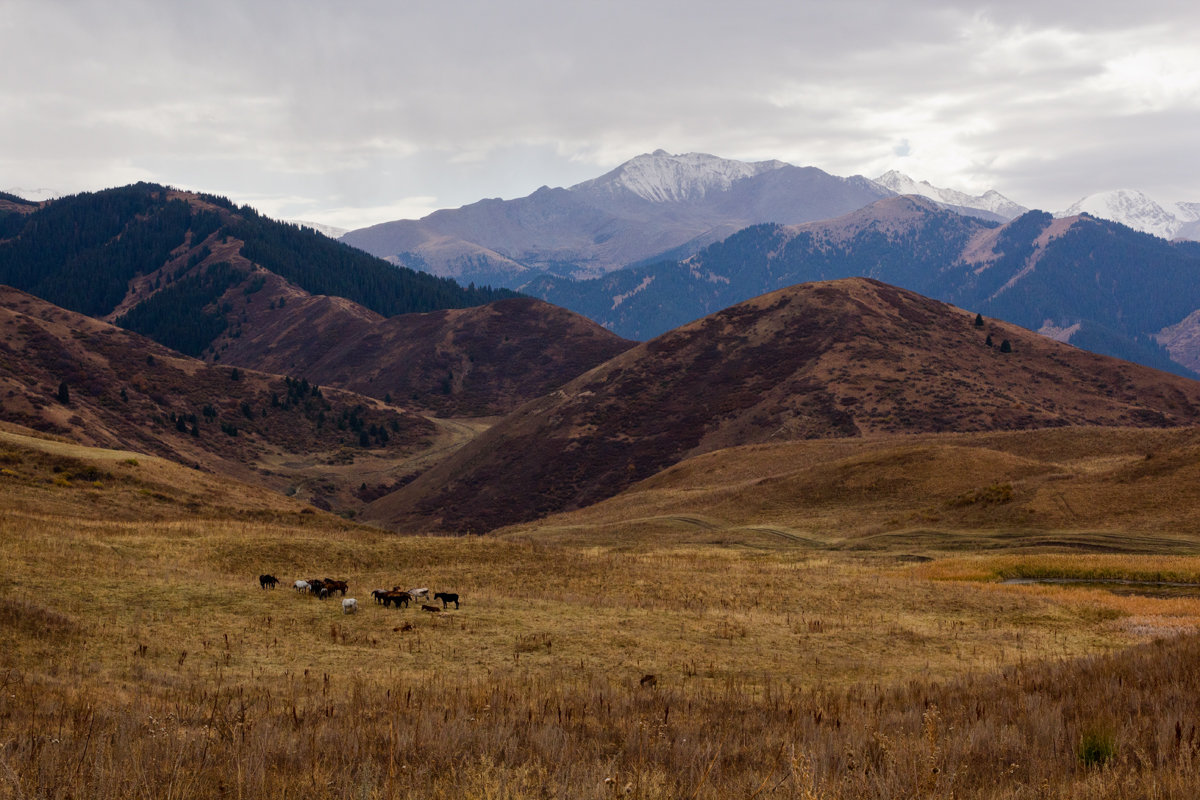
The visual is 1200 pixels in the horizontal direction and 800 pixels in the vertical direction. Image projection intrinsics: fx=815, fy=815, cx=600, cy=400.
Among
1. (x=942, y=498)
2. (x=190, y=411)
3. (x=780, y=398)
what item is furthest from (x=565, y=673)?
(x=190, y=411)

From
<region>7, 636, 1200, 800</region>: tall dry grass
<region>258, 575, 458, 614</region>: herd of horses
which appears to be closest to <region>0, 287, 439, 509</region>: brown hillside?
<region>258, 575, 458, 614</region>: herd of horses

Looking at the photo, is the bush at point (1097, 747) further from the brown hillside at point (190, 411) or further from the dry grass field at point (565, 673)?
the brown hillside at point (190, 411)

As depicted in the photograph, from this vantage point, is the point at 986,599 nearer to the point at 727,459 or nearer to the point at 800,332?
the point at 727,459

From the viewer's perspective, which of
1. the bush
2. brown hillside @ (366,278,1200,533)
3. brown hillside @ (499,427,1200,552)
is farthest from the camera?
brown hillside @ (366,278,1200,533)

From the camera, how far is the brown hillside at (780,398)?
10262 centimetres

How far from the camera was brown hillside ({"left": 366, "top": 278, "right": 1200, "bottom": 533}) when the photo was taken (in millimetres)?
102625

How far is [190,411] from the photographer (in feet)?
464

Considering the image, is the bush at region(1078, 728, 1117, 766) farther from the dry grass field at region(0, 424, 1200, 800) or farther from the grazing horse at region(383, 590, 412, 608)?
the grazing horse at region(383, 590, 412, 608)

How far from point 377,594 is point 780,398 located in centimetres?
Result: 9261

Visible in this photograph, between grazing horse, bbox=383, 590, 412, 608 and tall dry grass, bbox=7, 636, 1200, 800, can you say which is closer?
tall dry grass, bbox=7, 636, 1200, 800

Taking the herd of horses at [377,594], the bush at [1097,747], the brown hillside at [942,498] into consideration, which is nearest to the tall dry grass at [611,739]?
the bush at [1097,747]

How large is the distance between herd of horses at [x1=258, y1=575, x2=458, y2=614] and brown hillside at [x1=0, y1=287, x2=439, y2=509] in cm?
8611

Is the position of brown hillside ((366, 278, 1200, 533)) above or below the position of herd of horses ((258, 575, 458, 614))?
above

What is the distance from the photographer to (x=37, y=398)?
102m
